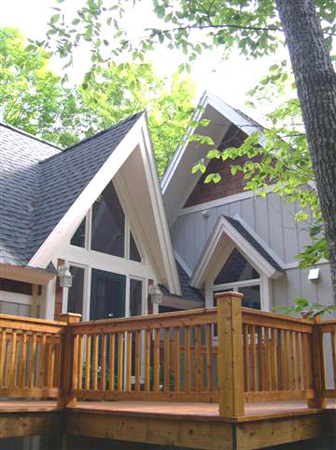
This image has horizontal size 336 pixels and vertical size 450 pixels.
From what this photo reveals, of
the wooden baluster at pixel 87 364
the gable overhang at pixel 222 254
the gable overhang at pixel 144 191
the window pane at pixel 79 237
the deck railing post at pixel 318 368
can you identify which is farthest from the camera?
the gable overhang at pixel 222 254

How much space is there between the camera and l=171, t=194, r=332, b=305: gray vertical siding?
10.5m

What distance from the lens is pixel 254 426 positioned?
4.80 metres

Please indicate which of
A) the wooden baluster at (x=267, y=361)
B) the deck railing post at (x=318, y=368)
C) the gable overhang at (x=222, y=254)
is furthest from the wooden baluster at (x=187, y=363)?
the gable overhang at (x=222, y=254)

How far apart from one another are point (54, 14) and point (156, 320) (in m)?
3.30

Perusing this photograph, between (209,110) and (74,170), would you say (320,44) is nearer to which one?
(74,170)

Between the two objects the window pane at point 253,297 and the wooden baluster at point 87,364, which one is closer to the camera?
the wooden baluster at point 87,364

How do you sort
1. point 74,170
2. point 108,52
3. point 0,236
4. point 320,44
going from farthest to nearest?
point 74,170
point 0,236
point 108,52
point 320,44

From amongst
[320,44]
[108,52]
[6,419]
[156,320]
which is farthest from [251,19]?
[6,419]

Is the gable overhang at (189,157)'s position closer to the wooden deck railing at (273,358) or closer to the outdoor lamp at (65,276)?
the outdoor lamp at (65,276)

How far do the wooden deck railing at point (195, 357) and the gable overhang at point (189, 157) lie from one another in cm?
686

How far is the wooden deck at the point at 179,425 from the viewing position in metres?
4.70

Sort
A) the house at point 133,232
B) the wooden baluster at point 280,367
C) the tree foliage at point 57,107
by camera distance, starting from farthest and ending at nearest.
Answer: the tree foliage at point 57,107 → the house at point 133,232 → the wooden baluster at point 280,367

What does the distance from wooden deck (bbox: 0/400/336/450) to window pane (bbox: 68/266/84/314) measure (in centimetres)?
291

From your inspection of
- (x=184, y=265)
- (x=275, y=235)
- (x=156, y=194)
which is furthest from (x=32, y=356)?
(x=184, y=265)
